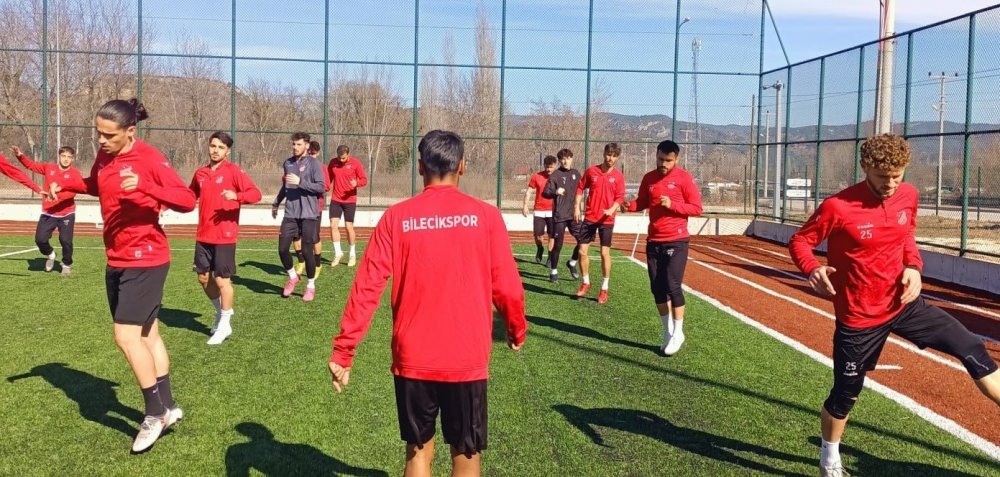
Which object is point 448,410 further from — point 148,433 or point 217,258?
point 217,258

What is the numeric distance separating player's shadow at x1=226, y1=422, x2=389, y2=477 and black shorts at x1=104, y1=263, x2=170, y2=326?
1.02m

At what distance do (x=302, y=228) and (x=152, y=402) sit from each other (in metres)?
6.29

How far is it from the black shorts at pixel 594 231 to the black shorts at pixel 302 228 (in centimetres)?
368

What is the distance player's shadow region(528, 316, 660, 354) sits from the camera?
8.56 metres

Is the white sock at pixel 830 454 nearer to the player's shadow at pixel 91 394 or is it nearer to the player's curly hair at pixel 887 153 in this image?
the player's curly hair at pixel 887 153

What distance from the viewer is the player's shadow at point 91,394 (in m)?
5.80

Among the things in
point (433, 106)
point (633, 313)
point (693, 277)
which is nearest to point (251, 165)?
point (433, 106)

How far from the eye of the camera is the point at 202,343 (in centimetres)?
836

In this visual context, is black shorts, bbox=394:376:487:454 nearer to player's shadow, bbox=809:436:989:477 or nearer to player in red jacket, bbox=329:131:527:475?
player in red jacket, bbox=329:131:527:475

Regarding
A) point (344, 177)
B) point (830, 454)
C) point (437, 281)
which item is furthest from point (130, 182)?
point (344, 177)

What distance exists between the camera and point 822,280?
463 centimetres

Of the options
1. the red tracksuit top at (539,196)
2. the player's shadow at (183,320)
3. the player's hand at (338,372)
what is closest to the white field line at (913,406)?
the player's hand at (338,372)

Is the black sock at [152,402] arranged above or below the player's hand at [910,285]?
below

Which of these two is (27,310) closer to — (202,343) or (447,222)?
(202,343)
